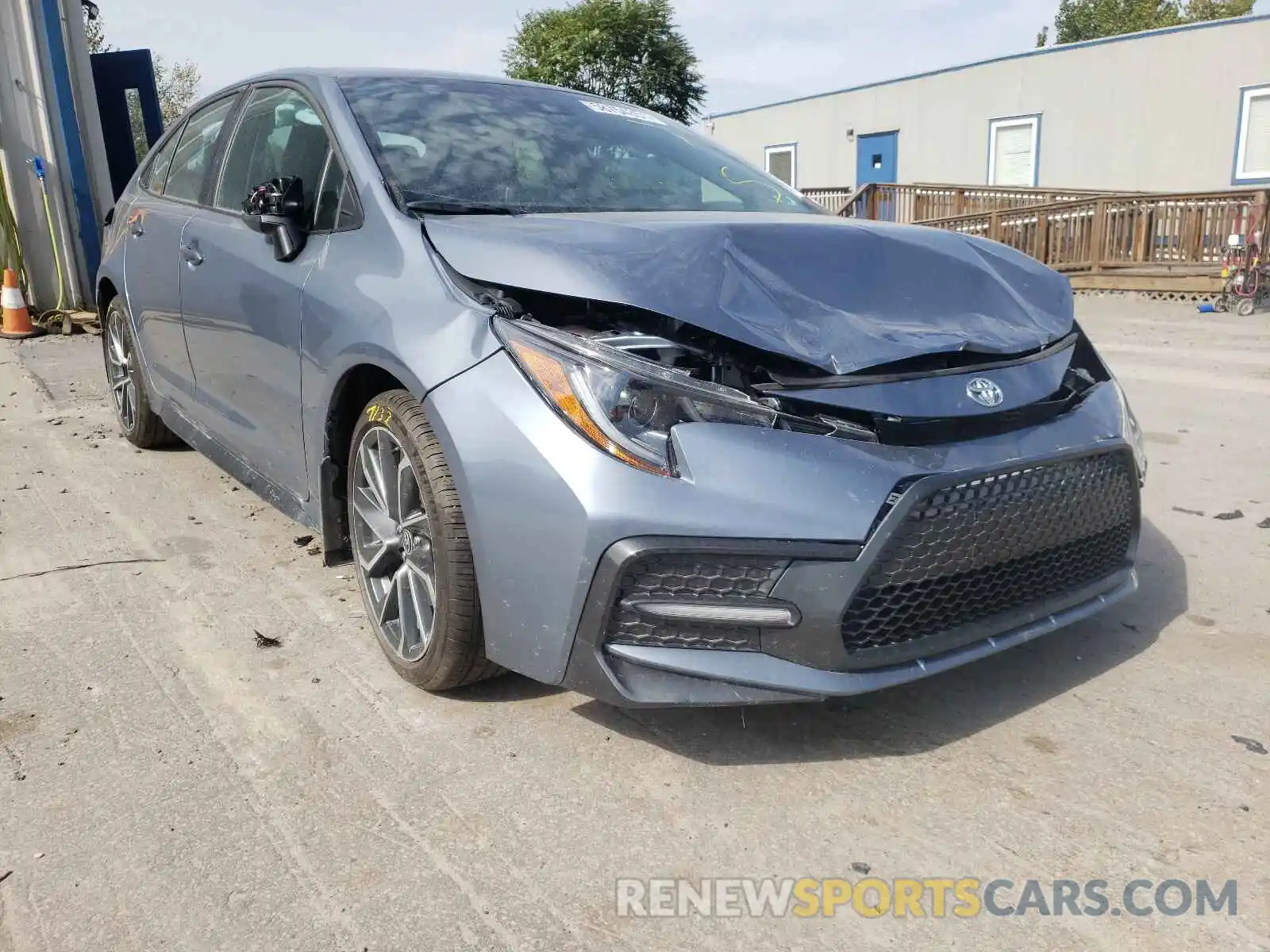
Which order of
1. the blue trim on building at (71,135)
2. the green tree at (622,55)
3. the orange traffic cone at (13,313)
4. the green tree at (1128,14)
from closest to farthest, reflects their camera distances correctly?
the orange traffic cone at (13,313) < the blue trim on building at (71,135) < the green tree at (622,55) < the green tree at (1128,14)

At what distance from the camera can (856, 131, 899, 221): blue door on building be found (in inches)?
902

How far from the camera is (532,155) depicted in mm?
3260

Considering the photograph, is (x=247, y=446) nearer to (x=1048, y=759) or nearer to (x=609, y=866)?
(x=609, y=866)

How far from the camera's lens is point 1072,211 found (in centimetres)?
1467

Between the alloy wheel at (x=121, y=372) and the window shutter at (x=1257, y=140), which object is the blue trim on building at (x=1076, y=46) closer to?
the window shutter at (x=1257, y=140)

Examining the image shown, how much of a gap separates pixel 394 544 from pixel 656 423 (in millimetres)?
964

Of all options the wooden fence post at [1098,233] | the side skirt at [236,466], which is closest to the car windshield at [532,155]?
the side skirt at [236,466]

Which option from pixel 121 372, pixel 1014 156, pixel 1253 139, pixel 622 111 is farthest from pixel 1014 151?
pixel 121 372

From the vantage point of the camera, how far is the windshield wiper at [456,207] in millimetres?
2832

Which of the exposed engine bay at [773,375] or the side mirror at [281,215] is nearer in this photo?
the exposed engine bay at [773,375]

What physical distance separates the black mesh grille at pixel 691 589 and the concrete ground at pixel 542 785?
1.21ft

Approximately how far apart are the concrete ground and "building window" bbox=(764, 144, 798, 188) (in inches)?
936

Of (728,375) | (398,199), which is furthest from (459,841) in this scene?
(398,199)

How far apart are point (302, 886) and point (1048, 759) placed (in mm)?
1656
